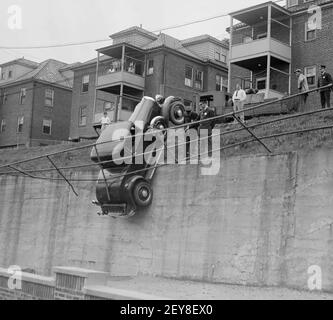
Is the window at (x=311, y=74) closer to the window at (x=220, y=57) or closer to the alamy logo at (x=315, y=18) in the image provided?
the alamy logo at (x=315, y=18)

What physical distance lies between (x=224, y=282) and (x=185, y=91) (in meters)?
26.5

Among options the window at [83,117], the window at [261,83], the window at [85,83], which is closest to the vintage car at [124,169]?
the window at [261,83]

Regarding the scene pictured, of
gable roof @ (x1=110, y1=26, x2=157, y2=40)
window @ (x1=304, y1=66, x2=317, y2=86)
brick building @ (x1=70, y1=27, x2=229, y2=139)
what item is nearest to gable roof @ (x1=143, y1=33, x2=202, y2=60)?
brick building @ (x1=70, y1=27, x2=229, y2=139)

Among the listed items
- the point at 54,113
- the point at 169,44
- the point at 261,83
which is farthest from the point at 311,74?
the point at 54,113

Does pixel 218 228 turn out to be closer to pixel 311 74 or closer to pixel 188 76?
pixel 311 74

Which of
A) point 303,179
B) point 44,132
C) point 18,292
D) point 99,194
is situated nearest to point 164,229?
point 99,194

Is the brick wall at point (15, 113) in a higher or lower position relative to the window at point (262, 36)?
lower

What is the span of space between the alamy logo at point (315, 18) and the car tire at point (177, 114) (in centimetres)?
1601

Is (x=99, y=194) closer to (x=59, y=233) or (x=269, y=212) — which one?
(x=59, y=233)

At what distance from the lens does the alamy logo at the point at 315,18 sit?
30312 millimetres

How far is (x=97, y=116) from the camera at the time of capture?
39.9 metres

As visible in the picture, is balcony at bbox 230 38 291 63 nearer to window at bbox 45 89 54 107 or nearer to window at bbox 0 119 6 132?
window at bbox 45 89 54 107

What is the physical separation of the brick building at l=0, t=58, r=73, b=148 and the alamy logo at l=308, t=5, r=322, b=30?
23889 mm

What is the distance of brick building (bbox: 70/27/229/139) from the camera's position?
1540 inches
